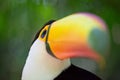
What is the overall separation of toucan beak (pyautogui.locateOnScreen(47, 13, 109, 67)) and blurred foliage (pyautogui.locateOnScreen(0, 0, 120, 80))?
178 millimetres

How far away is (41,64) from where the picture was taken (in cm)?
152

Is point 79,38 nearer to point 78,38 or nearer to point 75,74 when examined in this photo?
point 78,38

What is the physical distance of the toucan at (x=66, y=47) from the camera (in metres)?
1.34

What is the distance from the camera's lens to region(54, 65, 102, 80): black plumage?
1464 millimetres

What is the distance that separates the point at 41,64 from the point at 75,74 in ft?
0.51

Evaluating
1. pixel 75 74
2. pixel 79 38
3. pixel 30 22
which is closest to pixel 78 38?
Answer: pixel 79 38

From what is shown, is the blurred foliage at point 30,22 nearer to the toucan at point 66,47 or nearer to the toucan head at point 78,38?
the toucan at point 66,47

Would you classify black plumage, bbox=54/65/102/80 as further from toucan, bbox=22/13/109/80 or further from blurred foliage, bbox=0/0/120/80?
blurred foliage, bbox=0/0/120/80

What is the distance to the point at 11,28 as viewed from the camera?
1.61 m

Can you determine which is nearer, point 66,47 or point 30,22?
point 66,47

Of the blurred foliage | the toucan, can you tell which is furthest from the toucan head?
the blurred foliage

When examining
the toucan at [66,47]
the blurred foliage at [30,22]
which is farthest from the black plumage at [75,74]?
the blurred foliage at [30,22]

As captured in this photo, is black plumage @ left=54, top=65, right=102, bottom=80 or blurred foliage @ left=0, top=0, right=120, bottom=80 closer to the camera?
black plumage @ left=54, top=65, right=102, bottom=80

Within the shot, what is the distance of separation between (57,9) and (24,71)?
31 cm
